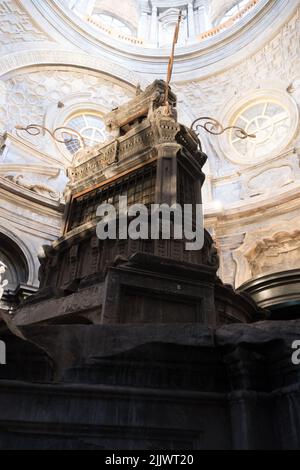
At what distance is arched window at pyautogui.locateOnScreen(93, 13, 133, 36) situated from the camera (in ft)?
65.3

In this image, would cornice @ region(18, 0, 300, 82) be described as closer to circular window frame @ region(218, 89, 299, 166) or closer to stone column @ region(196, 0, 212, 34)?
circular window frame @ region(218, 89, 299, 166)

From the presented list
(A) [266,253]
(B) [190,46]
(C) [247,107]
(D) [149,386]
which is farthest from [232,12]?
(D) [149,386]

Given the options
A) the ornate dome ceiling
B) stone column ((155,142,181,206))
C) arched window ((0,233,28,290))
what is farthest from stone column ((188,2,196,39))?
stone column ((155,142,181,206))

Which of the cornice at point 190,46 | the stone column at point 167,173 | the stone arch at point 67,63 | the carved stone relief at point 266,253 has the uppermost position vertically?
the cornice at point 190,46

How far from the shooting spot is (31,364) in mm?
2467

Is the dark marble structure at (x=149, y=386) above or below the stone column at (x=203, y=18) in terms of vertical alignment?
below

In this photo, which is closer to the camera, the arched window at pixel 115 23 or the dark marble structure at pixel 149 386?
the dark marble structure at pixel 149 386

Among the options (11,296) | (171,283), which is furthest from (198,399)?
(11,296)

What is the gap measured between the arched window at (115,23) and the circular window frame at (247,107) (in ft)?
27.7

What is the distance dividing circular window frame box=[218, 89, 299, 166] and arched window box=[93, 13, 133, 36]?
8.44 metres

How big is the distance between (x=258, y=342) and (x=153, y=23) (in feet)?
73.2

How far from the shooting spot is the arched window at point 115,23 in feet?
65.3

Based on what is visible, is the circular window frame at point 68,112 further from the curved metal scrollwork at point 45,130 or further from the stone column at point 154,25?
the stone column at point 154,25

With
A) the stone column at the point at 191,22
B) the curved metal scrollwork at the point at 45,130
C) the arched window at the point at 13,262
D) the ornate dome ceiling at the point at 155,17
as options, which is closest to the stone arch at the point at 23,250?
the arched window at the point at 13,262
